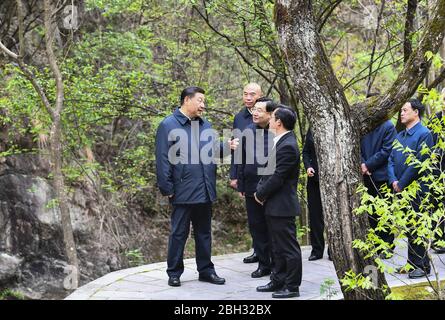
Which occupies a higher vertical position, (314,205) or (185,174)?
(185,174)

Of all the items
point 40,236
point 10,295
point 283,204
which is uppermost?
point 283,204

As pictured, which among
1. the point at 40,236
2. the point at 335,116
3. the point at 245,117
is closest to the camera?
the point at 335,116

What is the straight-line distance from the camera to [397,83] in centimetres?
518

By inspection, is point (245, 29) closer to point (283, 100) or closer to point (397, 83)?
point (283, 100)

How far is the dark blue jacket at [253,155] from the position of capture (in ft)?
22.4

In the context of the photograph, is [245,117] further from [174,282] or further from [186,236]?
[174,282]

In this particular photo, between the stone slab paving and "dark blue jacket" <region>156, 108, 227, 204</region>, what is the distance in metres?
1.03

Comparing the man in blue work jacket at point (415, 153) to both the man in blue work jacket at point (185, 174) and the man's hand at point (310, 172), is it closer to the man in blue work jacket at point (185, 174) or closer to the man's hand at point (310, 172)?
the man's hand at point (310, 172)

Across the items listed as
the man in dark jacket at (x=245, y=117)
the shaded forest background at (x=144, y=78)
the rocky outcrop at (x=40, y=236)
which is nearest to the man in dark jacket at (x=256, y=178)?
the man in dark jacket at (x=245, y=117)

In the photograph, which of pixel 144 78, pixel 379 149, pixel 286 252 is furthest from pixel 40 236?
pixel 379 149

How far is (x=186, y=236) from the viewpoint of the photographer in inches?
263

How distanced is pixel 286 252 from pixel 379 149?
2.29 m

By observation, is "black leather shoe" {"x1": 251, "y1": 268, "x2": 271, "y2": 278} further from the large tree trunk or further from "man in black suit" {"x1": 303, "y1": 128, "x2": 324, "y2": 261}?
the large tree trunk

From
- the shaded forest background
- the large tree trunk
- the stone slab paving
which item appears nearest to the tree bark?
the shaded forest background
